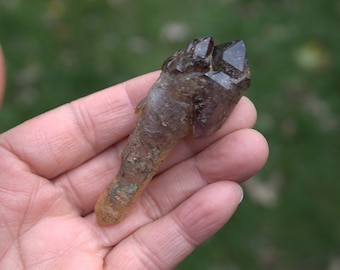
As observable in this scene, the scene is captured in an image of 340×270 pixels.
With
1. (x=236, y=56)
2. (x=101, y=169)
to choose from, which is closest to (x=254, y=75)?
(x=236, y=56)

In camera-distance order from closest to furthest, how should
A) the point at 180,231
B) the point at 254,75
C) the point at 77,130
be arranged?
the point at 180,231 → the point at 77,130 → the point at 254,75

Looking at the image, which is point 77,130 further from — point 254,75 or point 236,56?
point 254,75

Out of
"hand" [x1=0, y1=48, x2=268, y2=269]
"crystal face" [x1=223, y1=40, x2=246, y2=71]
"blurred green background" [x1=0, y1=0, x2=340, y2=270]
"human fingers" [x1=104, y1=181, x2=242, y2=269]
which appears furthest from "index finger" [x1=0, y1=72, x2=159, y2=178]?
"blurred green background" [x1=0, y1=0, x2=340, y2=270]

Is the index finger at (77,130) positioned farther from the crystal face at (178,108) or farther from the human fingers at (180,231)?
the human fingers at (180,231)

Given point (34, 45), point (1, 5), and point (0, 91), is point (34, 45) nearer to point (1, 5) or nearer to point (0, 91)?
point (1, 5)

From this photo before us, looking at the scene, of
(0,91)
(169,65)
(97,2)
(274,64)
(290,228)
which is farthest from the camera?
(97,2)

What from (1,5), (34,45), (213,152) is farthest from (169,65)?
(1,5)

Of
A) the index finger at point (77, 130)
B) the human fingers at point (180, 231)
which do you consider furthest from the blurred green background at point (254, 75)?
the index finger at point (77, 130)
